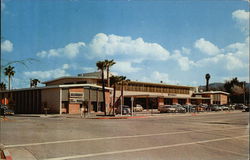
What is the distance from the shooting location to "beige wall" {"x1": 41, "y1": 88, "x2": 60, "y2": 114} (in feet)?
133

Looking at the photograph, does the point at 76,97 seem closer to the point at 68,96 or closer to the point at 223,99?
the point at 68,96

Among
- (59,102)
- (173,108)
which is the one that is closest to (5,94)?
(59,102)

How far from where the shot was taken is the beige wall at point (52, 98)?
40.7 meters

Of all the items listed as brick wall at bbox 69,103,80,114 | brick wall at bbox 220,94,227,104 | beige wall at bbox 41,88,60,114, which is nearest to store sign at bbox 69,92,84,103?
brick wall at bbox 69,103,80,114

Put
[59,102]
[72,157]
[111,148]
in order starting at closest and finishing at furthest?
1. [72,157]
2. [111,148]
3. [59,102]

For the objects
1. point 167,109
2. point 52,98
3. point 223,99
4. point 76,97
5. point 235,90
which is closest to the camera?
point 52,98

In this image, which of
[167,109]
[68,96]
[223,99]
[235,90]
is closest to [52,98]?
[68,96]

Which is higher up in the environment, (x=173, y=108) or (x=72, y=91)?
(x=72, y=91)

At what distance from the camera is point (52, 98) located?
1635 inches

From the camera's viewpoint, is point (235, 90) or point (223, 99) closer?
point (223, 99)

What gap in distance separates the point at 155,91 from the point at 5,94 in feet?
111

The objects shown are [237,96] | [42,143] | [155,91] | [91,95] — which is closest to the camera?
[42,143]

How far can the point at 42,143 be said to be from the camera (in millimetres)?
11078

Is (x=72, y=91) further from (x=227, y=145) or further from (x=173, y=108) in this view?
(x=227, y=145)
